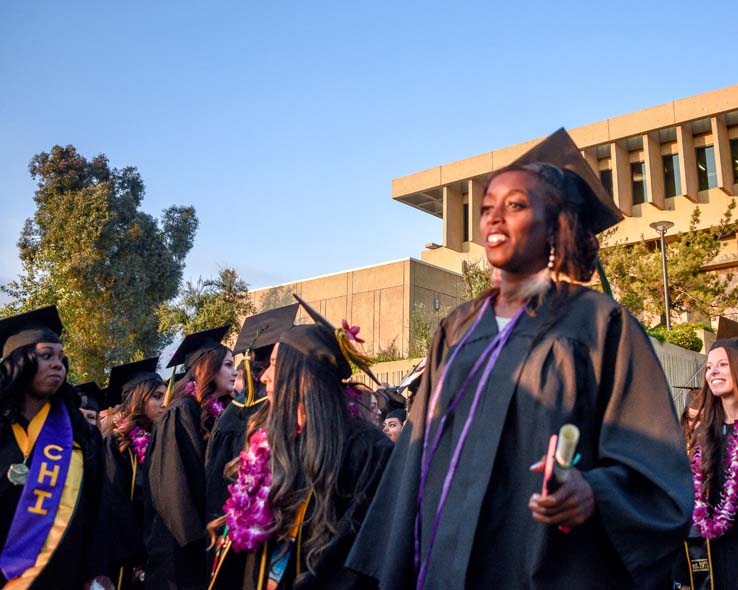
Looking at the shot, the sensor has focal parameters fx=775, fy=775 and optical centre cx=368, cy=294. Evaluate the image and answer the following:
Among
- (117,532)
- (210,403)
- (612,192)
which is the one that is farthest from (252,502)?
(612,192)

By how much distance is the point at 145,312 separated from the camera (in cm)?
2734

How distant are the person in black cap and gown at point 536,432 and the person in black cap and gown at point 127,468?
2544 mm

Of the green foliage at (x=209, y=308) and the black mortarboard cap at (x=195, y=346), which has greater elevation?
the green foliage at (x=209, y=308)

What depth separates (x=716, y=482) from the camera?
4.76m

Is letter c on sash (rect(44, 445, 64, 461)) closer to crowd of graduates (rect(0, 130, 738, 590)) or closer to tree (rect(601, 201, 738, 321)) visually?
crowd of graduates (rect(0, 130, 738, 590))

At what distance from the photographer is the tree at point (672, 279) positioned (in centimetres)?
2431

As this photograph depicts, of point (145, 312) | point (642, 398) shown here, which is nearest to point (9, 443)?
point (642, 398)

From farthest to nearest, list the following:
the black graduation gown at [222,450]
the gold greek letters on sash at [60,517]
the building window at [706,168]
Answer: the building window at [706,168]
the black graduation gown at [222,450]
the gold greek letters on sash at [60,517]

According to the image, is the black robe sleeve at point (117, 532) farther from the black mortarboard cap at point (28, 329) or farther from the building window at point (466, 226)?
the building window at point (466, 226)

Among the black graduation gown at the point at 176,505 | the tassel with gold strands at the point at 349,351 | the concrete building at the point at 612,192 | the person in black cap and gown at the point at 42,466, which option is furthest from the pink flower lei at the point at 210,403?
the concrete building at the point at 612,192

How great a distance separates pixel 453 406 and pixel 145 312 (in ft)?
86.2

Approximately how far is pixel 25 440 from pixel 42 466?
0.19 metres

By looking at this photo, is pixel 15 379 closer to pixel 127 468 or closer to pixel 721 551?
pixel 127 468

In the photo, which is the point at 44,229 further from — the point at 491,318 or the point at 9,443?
the point at 491,318
